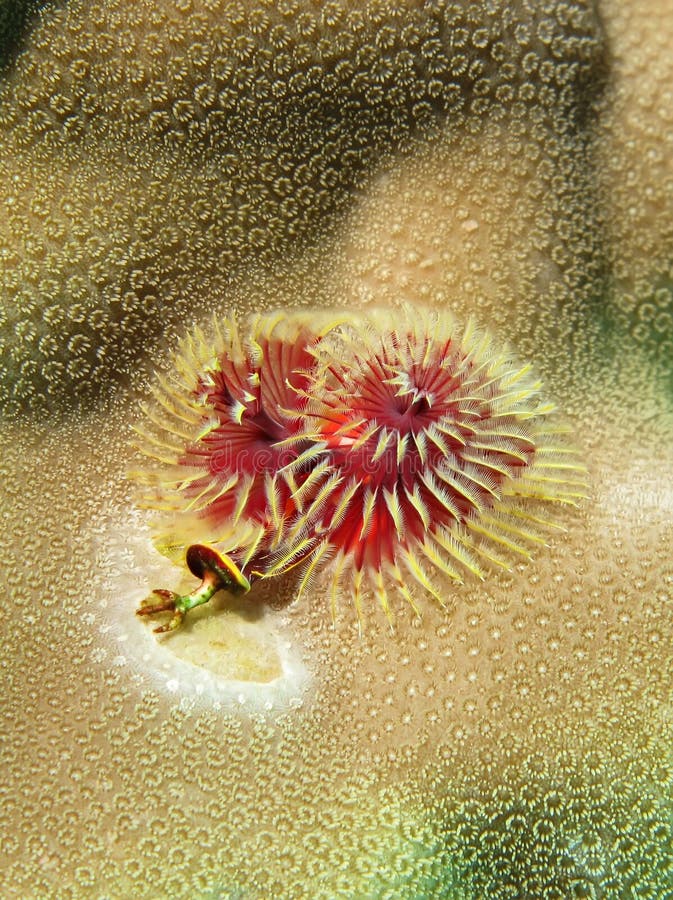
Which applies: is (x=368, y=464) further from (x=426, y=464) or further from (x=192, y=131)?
(x=192, y=131)

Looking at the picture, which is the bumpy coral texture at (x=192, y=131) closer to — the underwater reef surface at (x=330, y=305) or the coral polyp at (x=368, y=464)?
the underwater reef surface at (x=330, y=305)

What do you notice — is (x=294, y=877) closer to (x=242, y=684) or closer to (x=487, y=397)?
(x=242, y=684)

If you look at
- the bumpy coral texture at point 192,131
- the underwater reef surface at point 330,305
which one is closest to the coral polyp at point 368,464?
the underwater reef surface at point 330,305

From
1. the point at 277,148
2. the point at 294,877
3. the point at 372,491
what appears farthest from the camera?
the point at 277,148

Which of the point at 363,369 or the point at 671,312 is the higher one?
the point at 363,369

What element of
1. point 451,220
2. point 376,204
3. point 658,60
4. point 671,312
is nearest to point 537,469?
point 671,312

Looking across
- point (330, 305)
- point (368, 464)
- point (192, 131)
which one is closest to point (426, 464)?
point (368, 464)

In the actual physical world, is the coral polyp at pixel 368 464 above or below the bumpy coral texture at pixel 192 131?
below

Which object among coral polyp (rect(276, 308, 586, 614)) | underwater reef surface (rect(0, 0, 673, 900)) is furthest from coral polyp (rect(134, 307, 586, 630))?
underwater reef surface (rect(0, 0, 673, 900))
